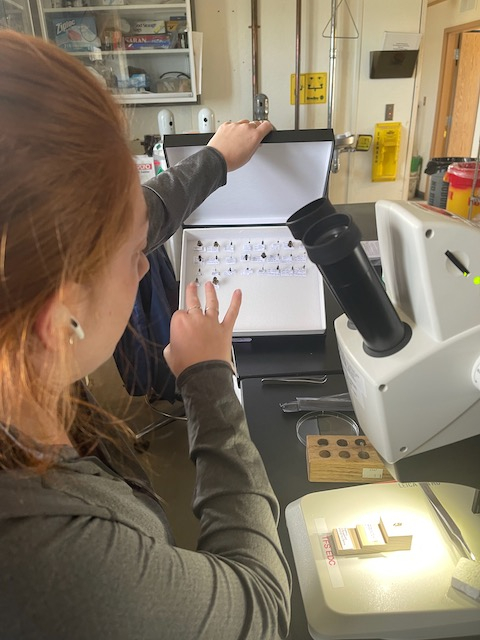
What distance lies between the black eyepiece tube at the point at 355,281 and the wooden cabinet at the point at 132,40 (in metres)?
2.44

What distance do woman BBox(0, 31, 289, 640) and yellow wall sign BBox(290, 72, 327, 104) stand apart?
276cm

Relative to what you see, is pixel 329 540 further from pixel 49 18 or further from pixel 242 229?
pixel 49 18

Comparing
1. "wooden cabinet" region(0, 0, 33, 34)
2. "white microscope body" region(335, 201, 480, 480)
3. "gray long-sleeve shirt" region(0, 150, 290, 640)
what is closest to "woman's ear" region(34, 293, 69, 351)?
"gray long-sleeve shirt" region(0, 150, 290, 640)

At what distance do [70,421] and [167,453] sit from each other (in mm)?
1553

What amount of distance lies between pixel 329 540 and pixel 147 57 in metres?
2.82

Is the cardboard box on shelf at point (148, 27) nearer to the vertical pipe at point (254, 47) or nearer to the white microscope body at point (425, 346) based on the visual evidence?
the vertical pipe at point (254, 47)

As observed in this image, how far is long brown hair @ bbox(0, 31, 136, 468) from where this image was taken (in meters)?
0.33

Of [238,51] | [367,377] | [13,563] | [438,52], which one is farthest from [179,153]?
[438,52]

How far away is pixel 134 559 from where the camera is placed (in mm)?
380

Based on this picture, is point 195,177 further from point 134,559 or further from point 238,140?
point 134,559

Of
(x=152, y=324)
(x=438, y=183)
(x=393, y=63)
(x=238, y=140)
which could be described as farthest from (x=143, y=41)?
(x=238, y=140)

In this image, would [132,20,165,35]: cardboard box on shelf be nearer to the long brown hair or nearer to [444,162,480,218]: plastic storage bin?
[444,162,480,218]: plastic storage bin

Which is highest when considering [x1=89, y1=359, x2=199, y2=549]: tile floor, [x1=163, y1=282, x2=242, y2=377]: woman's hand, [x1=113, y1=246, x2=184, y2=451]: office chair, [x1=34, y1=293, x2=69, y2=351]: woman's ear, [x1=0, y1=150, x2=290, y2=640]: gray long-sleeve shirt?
[x1=34, y1=293, x2=69, y2=351]: woman's ear

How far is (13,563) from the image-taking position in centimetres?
34
